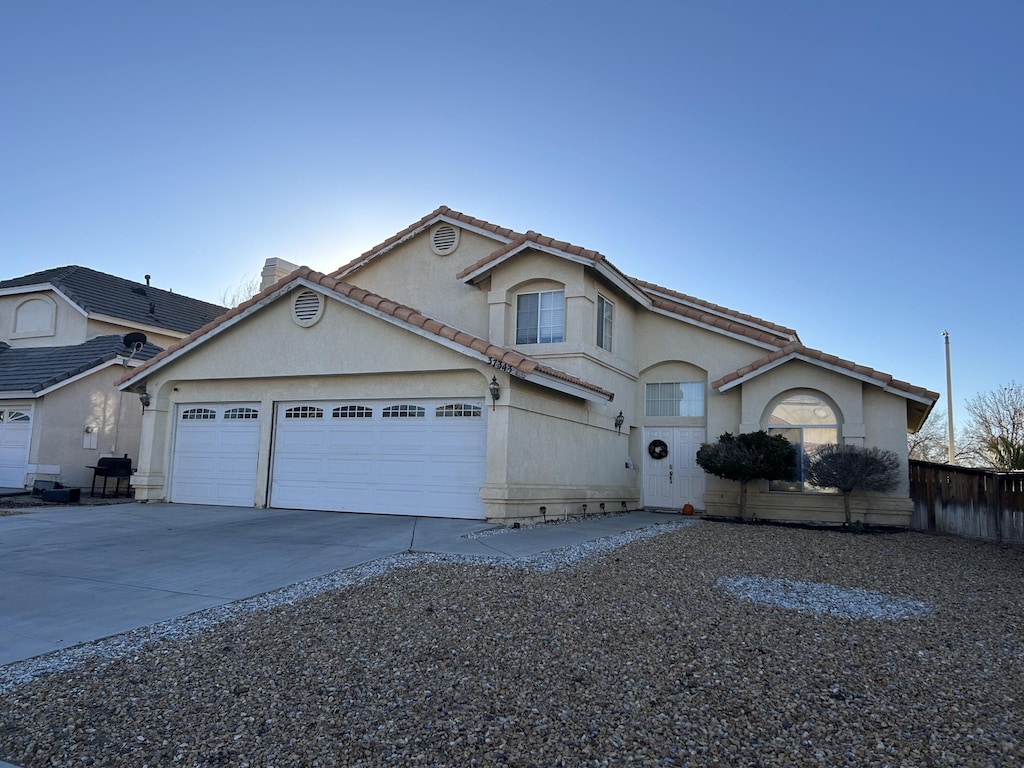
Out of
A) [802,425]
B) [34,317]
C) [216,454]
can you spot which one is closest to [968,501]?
[802,425]

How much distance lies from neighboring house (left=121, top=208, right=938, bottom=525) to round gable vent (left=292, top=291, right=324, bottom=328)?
0.04 metres

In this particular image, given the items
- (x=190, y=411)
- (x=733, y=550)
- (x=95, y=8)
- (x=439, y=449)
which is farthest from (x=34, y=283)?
(x=733, y=550)

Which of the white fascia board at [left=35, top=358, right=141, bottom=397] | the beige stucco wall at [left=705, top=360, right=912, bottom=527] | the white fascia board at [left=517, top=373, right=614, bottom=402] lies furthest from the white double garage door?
the beige stucco wall at [left=705, top=360, right=912, bottom=527]

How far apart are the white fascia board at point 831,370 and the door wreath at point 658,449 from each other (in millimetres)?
2170

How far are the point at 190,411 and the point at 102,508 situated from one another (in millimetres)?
2533

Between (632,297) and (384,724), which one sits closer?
(384,724)

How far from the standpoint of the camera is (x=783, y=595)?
24.1 ft

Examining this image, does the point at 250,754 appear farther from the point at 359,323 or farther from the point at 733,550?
the point at 359,323

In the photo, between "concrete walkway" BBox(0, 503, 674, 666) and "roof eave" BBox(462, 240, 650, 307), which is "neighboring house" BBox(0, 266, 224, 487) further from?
"roof eave" BBox(462, 240, 650, 307)

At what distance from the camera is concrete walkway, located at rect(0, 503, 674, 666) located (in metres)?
6.23

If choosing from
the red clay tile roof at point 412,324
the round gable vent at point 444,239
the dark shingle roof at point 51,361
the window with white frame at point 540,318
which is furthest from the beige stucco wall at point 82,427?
the window with white frame at point 540,318

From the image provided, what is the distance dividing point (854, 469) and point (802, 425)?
1767mm

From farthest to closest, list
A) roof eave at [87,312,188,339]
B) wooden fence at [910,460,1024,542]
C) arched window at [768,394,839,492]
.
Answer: roof eave at [87,312,188,339] → arched window at [768,394,839,492] → wooden fence at [910,460,1024,542]

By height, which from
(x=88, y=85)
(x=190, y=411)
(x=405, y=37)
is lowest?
(x=190, y=411)
